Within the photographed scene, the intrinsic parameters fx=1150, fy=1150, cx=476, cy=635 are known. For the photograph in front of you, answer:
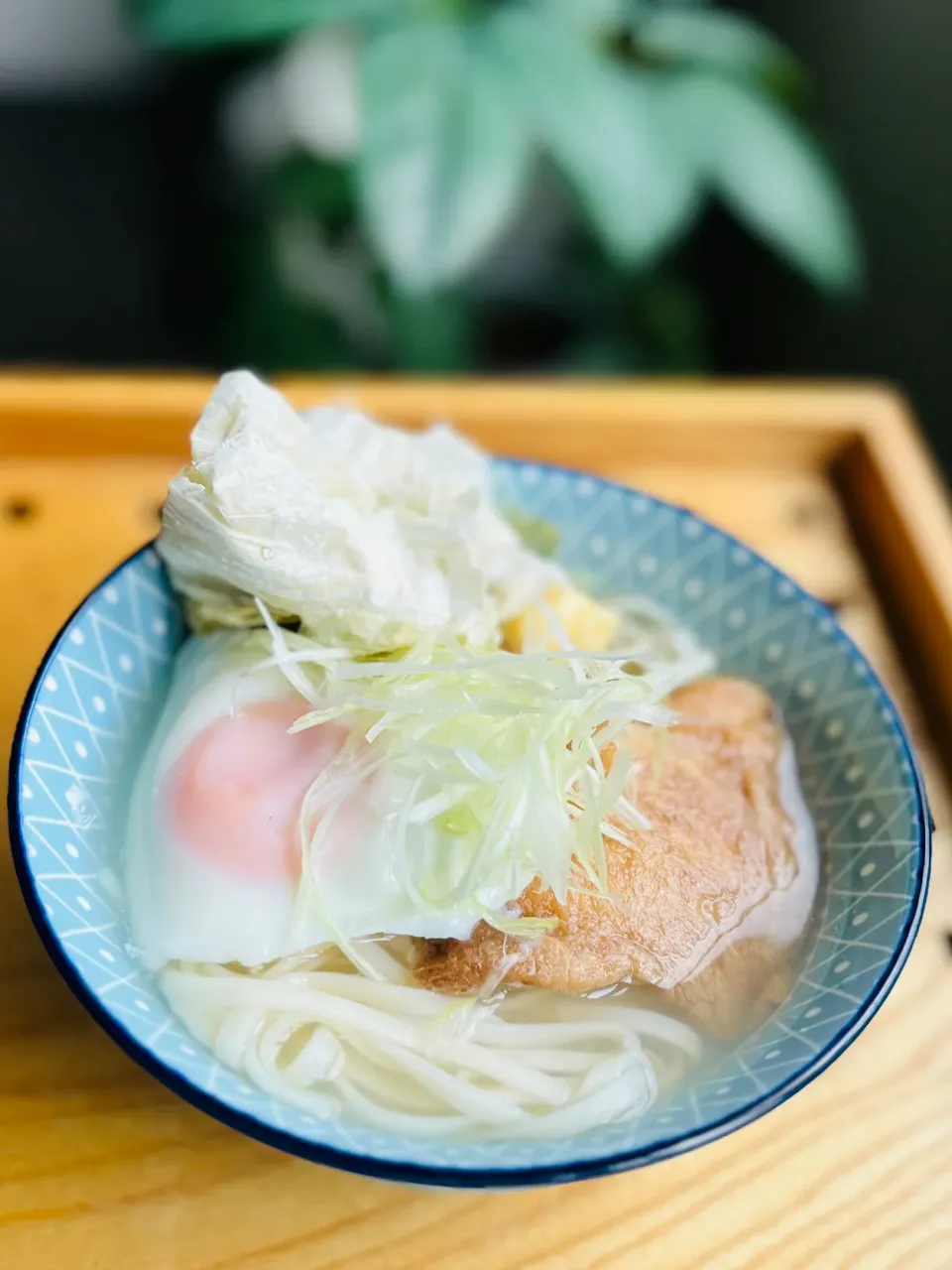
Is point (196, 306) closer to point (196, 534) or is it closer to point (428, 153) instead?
point (428, 153)

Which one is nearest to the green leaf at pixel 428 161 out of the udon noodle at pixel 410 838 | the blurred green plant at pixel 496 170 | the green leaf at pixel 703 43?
the blurred green plant at pixel 496 170

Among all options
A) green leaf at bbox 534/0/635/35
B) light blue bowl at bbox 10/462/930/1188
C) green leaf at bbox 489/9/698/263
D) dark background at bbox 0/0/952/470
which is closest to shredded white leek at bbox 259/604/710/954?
light blue bowl at bbox 10/462/930/1188

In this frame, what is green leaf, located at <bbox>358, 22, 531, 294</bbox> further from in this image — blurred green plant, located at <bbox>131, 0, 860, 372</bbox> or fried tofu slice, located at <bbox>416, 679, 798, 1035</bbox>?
fried tofu slice, located at <bbox>416, 679, 798, 1035</bbox>

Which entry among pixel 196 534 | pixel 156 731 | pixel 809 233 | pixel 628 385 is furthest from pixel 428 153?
pixel 156 731

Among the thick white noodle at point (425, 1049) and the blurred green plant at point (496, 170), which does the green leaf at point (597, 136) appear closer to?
the blurred green plant at point (496, 170)

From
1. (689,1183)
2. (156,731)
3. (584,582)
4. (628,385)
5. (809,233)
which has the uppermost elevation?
(809,233)
